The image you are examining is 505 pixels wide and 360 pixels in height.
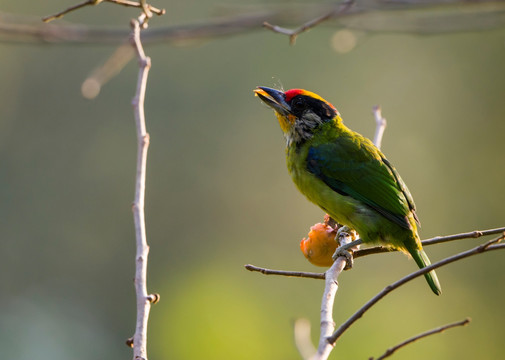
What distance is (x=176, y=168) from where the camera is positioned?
386 inches

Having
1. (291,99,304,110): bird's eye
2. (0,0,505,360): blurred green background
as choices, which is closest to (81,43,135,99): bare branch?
(291,99,304,110): bird's eye

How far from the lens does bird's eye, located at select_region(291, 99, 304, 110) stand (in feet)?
13.0

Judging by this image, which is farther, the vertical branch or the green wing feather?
the green wing feather

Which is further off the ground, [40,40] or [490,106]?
[490,106]

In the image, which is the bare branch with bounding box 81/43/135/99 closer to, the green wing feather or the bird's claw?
the green wing feather

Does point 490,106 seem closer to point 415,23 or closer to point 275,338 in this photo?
point 275,338

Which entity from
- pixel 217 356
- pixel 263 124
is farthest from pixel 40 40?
pixel 263 124

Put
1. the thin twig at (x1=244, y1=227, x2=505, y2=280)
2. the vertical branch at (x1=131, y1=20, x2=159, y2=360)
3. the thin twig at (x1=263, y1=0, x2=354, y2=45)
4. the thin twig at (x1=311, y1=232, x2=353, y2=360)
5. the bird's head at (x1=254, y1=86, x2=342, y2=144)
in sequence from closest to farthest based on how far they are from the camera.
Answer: the thin twig at (x1=311, y1=232, x2=353, y2=360) → the vertical branch at (x1=131, y1=20, x2=159, y2=360) → the thin twig at (x1=244, y1=227, x2=505, y2=280) → the thin twig at (x1=263, y1=0, x2=354, y2=45) → the bird's head at (x1=254, y1=86, x2=342, y2=144)

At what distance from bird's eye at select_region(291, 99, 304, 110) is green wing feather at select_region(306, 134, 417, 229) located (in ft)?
0.81

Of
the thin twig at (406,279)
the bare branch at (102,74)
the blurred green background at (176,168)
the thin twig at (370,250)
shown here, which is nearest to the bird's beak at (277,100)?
the bare branch at (102,74)

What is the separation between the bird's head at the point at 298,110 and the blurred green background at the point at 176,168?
4.96m

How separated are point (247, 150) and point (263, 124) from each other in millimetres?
545

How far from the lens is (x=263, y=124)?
1045 cm

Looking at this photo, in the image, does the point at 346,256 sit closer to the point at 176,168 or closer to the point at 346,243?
the point at 346,243
